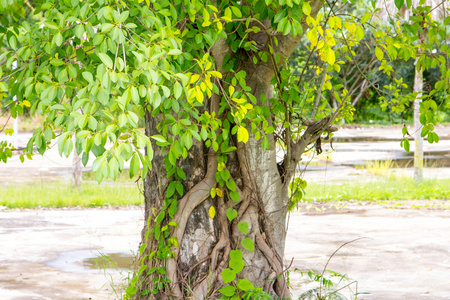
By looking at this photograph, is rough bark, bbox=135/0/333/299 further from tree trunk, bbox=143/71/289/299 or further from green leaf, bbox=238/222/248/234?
green leaf, bbox=238/222/248/234

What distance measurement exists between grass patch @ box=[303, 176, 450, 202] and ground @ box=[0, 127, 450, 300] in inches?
14.8

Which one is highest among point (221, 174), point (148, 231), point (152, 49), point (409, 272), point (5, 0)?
point (5, 0)

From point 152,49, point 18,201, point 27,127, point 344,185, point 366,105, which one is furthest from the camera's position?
point 366,105

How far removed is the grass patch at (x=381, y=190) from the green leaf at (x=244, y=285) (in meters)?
6.83

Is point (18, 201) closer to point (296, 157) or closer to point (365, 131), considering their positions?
point (296, 157)

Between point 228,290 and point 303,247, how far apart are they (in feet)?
11.3

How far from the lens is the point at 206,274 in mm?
4109

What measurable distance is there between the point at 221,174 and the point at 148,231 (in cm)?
75

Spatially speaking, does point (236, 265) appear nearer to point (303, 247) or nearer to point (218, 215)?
point (218, 215)

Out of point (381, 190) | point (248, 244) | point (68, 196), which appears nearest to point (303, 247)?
point (248, 244)

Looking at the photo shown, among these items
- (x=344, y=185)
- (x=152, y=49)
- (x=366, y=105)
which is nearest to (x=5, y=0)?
(x=152, y=49)

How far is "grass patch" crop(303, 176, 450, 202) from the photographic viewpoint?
11039 millimetres

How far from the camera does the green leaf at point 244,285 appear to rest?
13.1ft

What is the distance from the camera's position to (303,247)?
722 cm
